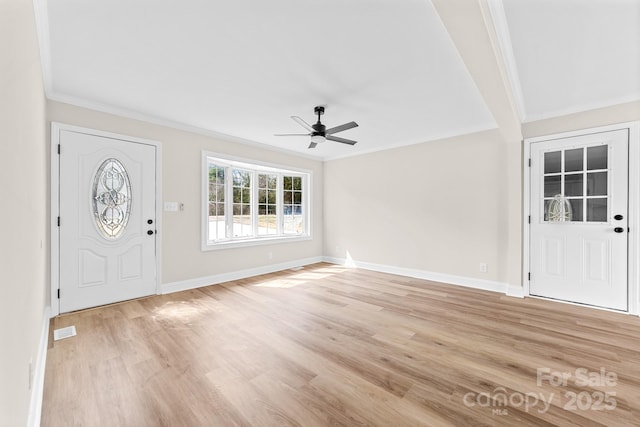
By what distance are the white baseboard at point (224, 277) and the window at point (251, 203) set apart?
0.50m

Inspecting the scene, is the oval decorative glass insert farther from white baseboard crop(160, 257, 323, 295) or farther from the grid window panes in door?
the grid window panes in door

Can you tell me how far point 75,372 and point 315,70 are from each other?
3111 millimetres

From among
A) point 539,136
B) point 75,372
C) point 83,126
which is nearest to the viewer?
point 75,372

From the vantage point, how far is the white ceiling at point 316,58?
182cm

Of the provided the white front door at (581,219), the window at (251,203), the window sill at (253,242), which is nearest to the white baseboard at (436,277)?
the white front door at (581,219)

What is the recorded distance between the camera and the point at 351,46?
7.06ft

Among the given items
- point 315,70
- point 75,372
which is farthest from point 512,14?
point 75,372

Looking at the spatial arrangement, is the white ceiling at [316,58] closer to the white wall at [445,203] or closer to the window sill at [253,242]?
the white wall at [445,203]

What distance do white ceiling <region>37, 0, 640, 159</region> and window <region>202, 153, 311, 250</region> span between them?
1246 millimetres

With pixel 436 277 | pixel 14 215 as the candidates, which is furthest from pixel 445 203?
pixel 14 215

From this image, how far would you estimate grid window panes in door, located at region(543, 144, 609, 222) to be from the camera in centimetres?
333

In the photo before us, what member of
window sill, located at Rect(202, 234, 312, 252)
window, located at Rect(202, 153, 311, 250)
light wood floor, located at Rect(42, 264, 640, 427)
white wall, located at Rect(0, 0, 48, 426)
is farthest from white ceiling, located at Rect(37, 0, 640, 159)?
light wood floor, located at Rect(42, 264, 640, 427)

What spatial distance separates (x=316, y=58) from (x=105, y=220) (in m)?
3.21

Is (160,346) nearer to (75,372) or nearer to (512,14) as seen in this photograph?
(75,372)
